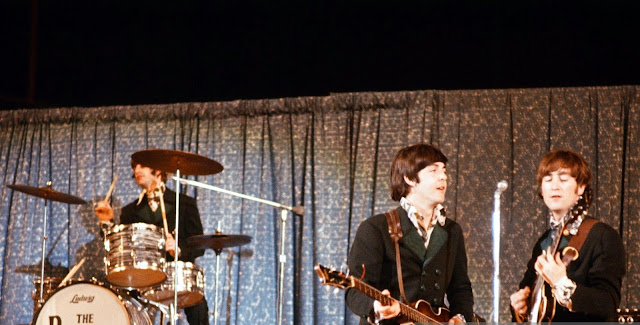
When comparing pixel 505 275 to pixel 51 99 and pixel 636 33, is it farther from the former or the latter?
pixel 51 99

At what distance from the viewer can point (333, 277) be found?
404 centimetres

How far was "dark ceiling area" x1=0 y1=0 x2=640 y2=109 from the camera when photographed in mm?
7551

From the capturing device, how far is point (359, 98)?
803 cm

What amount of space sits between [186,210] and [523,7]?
3.34 meters

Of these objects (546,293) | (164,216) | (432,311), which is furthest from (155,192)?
(546,293)

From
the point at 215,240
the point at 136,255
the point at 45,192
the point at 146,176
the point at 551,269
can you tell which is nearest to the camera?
the point at 551,269

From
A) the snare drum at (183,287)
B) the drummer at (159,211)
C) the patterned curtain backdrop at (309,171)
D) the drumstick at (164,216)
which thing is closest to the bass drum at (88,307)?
the patterned curtain backdrop at (309,171)

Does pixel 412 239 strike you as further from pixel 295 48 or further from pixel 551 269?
pixel 295 48

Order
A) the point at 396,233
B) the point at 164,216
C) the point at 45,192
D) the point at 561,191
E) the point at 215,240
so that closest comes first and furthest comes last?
the point at 561,191
the point at 396,233
the point at 215,240
the point at 164,216
the point at 45,192

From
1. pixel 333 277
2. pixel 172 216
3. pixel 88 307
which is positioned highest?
pixel 172 216

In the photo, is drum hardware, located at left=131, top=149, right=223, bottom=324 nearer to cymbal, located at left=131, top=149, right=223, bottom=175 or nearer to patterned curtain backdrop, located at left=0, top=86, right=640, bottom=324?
cymbal, located at left=131, top=149, right=223, bottom=175

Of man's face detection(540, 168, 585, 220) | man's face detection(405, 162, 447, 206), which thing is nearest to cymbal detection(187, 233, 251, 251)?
man's face detection(405, 162, 447, 206)

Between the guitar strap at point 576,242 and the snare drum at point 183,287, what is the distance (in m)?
3.53

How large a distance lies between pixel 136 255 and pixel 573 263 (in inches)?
143
